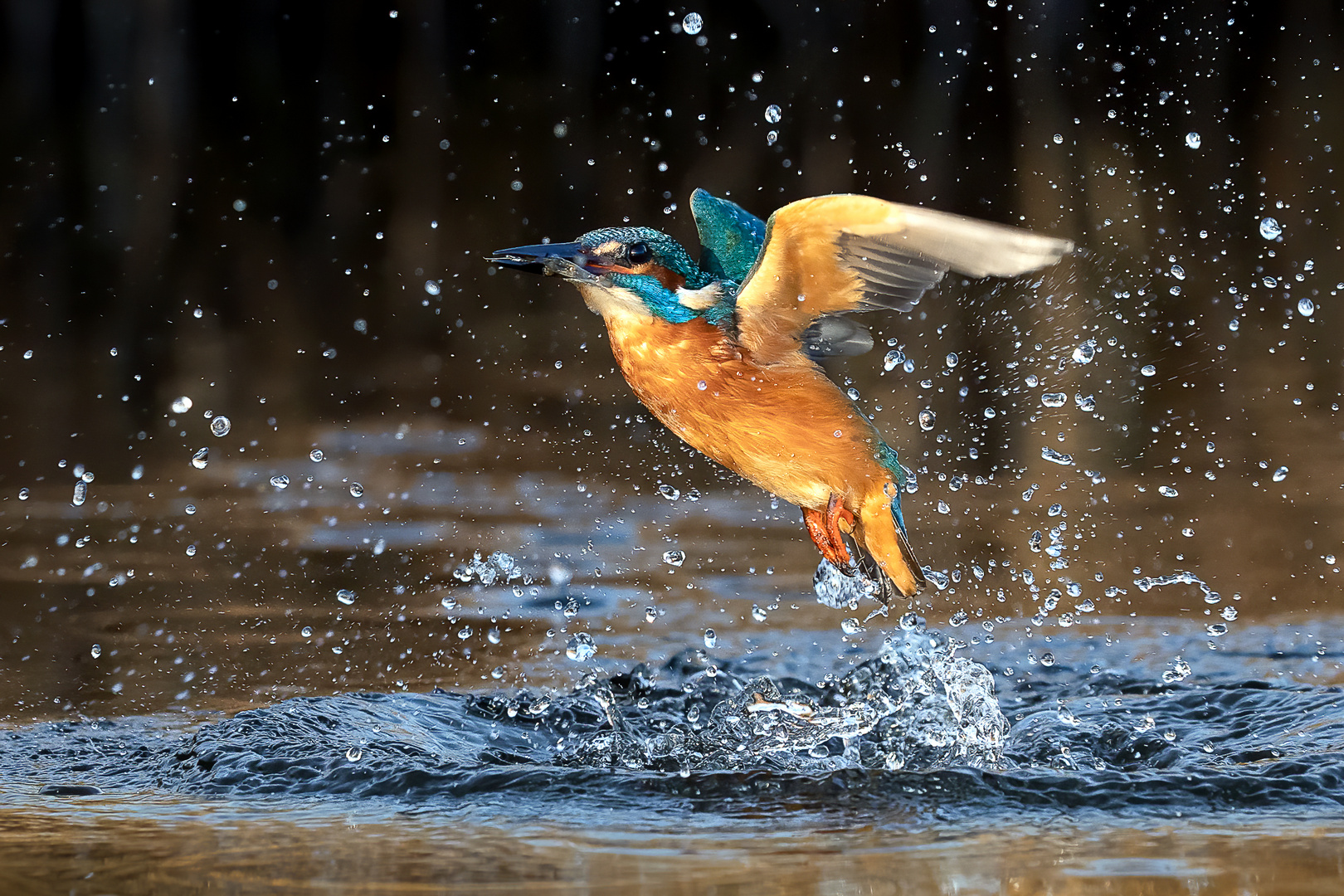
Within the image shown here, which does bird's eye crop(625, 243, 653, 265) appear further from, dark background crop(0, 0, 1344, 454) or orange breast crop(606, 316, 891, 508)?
dark background crop(0, 0, 1344, 454)

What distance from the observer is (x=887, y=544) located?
10.2 feet

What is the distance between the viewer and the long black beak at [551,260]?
110 inches

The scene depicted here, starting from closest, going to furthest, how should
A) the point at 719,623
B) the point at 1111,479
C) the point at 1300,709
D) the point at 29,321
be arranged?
the point at 1300,709 → the point at 719,623 → the point at 1111,479 → the point at 29,321

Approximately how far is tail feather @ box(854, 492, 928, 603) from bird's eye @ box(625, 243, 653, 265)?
2.19 ft

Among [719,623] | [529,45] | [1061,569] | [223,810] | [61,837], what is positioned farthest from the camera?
[529,45]

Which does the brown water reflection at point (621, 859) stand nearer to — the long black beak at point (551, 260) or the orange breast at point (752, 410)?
the orange breast at point (752, 410)

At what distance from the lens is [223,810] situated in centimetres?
249

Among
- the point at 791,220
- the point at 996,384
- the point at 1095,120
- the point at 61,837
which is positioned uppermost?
the point at 1095,120

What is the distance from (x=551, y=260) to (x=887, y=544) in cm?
90

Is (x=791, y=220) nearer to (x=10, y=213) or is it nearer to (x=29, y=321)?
(x=29, y=321)

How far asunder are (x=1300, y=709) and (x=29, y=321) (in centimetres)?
539

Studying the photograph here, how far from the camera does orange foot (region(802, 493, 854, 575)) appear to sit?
3.09 m

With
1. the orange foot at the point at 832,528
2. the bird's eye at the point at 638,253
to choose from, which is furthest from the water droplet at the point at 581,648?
the bird's eye at the point at 638,253

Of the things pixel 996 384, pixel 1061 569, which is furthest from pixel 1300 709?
pixel 996 384
